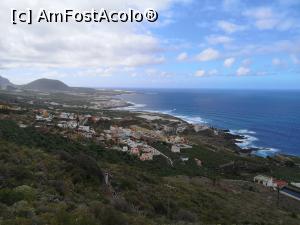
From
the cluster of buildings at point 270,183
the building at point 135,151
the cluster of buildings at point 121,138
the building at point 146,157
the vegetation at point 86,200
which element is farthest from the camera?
the cluster of buildings at point 121,138

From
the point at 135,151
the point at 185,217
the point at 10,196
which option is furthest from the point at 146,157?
the point at 10,196

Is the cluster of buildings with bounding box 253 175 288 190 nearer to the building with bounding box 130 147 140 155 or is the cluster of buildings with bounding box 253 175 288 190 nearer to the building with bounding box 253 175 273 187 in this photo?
the building with bounding box 253 175 273 187

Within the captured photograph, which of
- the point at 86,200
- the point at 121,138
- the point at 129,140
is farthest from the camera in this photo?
the point at 121,138

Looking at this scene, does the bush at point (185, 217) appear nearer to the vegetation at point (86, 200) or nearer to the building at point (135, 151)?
the vegetation at point (86, 200)

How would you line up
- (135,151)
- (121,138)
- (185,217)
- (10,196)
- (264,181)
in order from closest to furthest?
(10,196) → (185,217) → (264,181) → (135,151) → (121,138)

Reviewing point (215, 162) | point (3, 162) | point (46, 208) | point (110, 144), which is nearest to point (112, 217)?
point (46, 208)

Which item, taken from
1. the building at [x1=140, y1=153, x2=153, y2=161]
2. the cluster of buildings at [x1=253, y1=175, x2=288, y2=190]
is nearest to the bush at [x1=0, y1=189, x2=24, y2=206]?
the cluster of buildings at [x1=253, y1=175, x2=288, y2=190]

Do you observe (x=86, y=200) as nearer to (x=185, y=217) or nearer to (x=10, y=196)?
(x=10, y=196)

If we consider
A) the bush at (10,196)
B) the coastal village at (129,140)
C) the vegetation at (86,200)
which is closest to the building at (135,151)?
the coastal village at (129,140)

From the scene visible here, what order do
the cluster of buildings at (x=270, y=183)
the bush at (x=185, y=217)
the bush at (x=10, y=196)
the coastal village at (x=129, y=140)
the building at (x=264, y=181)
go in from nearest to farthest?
the bush at (x=10, y=196) < the bush at (x=185, y=217) < the cluster of buildings at (x=270, y=183) < the building at (x=264, y=181) < the coastal village at (x=129, y=140)

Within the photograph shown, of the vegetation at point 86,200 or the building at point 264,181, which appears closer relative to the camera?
the vegetation at point 86,200

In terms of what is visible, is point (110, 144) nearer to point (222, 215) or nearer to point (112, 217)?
point (222, 215)
